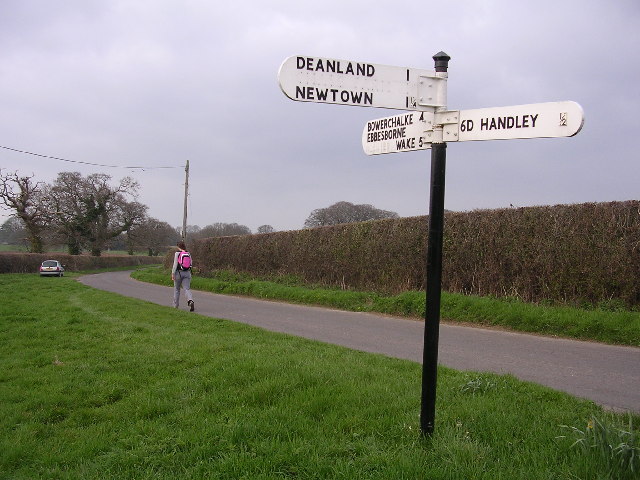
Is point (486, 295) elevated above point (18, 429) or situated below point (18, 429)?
above

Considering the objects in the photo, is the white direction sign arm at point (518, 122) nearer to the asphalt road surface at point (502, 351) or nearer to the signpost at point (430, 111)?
the signpost at point (430, 111)

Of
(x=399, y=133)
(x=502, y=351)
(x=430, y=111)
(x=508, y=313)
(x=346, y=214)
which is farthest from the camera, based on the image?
(x=346, y=214)

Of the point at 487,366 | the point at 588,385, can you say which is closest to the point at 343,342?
the point at 487,366

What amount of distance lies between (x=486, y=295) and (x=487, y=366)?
19.2ft

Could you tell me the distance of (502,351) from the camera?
7.77 m

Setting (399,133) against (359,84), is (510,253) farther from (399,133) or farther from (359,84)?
(359,84)

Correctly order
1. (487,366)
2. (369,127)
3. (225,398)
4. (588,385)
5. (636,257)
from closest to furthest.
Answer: (369,127)
(225,398)
(588,385)
(487,366)
(636,257)

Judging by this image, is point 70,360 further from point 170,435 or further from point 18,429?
point 170,435

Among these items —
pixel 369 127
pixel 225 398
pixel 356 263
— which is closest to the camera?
pixel 369 127

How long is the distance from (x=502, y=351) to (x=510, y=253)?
442cm

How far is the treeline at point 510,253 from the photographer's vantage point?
980 centimetres

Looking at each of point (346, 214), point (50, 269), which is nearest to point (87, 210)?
point (50, 269)

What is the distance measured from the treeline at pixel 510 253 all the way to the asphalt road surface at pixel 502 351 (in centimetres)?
203

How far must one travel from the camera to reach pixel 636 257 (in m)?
9.48
